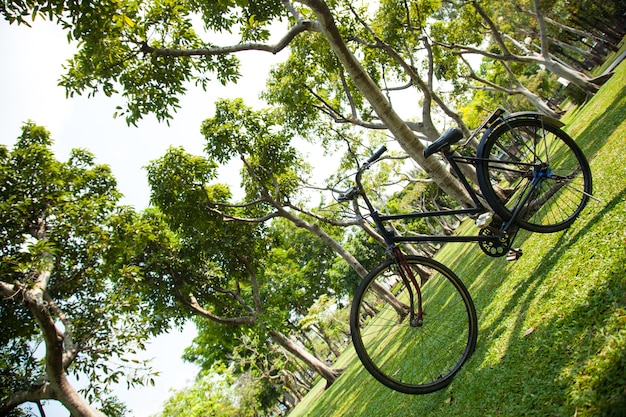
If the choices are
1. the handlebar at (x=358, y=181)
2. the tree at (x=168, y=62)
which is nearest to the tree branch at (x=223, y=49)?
the tree at (x=168, y=62)

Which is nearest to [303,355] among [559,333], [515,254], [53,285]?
[53,285]

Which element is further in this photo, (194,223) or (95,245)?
(194,223)

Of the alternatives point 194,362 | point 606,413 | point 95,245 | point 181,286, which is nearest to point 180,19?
point 95,245

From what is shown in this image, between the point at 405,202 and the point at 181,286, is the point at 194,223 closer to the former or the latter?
the point at 181,286

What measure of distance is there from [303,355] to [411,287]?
1260 cm

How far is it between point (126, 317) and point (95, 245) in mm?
Answer: 1917

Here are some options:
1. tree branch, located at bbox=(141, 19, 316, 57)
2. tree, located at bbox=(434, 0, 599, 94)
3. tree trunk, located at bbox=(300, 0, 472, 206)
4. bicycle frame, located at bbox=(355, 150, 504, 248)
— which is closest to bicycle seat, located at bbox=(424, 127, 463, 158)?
bicycle frame, located at bbox=(355, 150, 504, 248)

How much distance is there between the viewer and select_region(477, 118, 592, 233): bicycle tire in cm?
358

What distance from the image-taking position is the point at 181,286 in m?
12.5

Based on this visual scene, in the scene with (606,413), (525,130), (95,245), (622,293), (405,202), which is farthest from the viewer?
(405,202)

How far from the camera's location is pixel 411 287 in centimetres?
338

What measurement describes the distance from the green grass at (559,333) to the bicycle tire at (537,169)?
23 centimetres

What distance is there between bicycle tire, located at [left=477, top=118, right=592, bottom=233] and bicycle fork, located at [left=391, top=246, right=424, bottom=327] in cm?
105

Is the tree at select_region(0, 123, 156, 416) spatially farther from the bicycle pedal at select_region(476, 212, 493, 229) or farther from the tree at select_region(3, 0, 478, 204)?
the bicycle pedal at select_region(476, 212, 493, 229)
